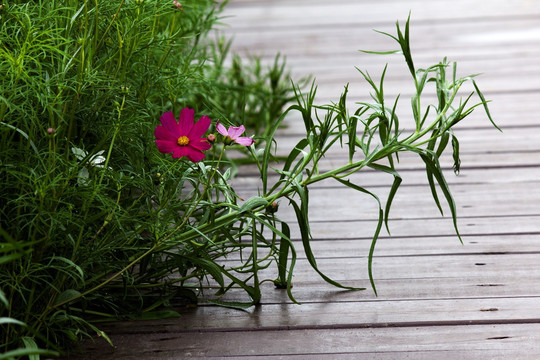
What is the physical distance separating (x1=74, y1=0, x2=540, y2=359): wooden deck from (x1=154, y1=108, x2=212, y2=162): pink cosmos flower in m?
0.33

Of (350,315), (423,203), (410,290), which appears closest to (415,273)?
(410,290)

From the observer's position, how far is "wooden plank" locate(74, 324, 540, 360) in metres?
1.28

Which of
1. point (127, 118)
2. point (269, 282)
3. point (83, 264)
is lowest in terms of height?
point (269, 282)

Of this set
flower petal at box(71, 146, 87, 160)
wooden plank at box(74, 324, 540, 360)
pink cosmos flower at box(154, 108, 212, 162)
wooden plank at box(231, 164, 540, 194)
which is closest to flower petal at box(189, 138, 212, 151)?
pink cosmos flower at box(154, 108, 212, 162)

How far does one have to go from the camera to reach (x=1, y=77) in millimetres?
1141

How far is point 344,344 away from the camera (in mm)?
1320

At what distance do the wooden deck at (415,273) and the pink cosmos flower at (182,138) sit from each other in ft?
1.07

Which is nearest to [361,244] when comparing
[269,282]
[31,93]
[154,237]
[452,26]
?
[269,282]

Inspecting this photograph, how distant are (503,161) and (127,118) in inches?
46.8

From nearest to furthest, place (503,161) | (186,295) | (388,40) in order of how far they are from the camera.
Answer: (186,295) < (503,161) < (388,40)

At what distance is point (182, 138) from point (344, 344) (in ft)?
1.41

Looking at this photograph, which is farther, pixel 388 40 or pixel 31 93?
pixel 388 40

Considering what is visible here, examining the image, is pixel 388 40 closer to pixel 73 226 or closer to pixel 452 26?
pixel 452 26

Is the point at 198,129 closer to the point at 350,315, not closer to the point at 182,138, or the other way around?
the point at 182,138
